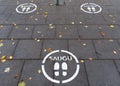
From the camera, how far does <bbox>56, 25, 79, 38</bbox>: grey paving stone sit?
19.7 feet

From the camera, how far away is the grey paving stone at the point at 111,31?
19.7ft

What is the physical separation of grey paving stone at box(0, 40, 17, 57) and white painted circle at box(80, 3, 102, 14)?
151 inches

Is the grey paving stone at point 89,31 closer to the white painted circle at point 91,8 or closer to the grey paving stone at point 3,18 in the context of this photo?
the white painted circle at point 91,8

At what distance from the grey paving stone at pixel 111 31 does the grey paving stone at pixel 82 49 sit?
35.3 inches

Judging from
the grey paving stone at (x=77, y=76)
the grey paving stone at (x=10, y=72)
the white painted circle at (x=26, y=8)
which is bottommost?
the white painted circle at (x=26, y=8)

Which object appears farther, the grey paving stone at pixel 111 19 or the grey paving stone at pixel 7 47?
the grey paving stone at pixel 111 19

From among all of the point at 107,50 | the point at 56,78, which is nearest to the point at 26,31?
the point at 56,78

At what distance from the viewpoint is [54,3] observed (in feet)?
27.7

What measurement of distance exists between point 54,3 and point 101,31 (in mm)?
3331

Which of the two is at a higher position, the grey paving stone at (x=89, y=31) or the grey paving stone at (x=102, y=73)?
the grey paving stone at (x=102, y=73)

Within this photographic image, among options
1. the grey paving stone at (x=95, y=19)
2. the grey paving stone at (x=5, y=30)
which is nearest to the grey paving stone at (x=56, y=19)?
the grey paving stone at (x=95, y=19)

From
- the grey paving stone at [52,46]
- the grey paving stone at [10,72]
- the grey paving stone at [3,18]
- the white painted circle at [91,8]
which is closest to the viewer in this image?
the grey paving stone at [10,72]

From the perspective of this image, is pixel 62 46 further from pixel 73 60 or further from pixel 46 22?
pixel 46 22

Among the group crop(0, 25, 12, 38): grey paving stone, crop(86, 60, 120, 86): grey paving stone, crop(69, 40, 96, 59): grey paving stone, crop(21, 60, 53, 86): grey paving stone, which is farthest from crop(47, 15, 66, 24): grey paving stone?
crop(86, 60, 120, 86): grey paving stone
